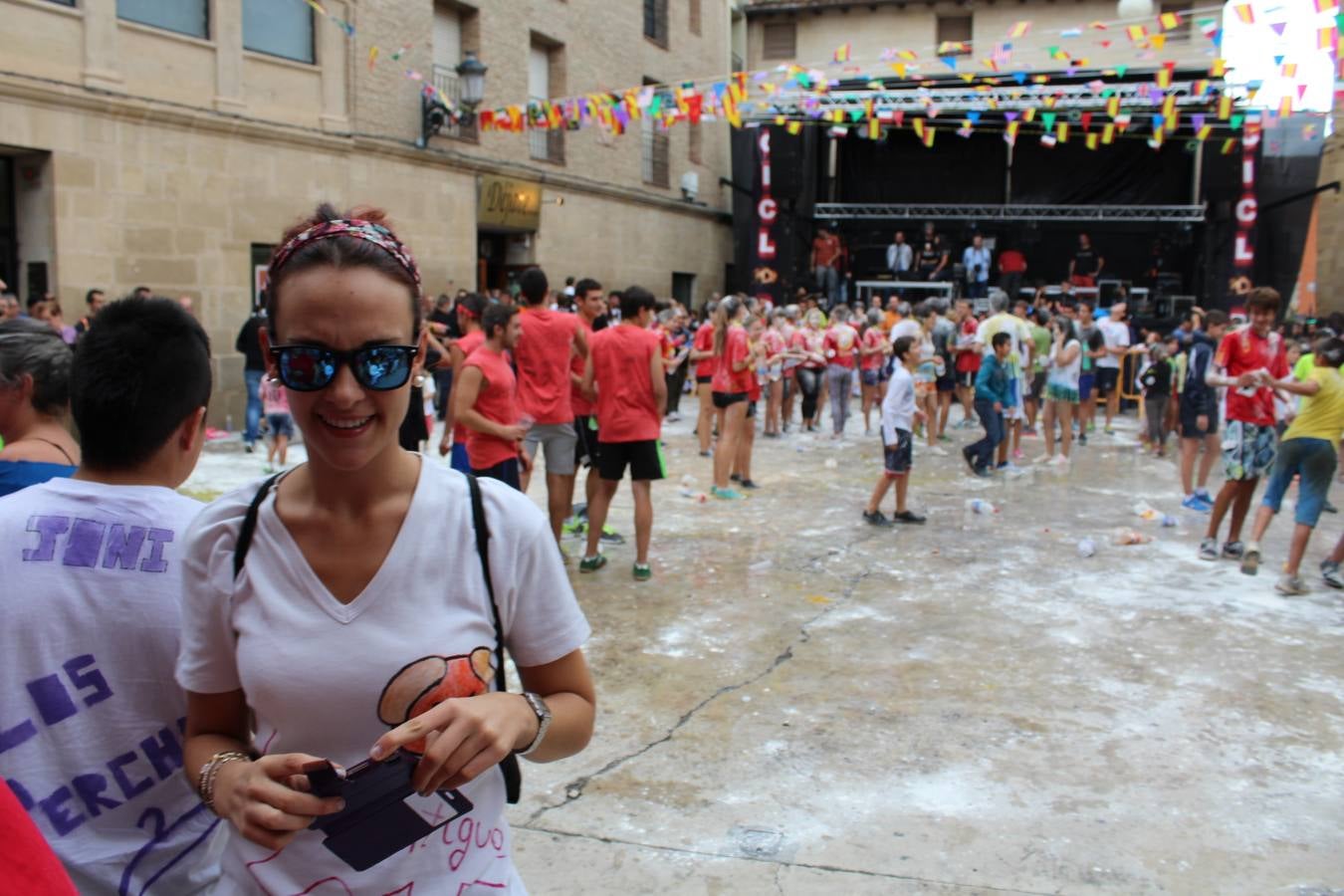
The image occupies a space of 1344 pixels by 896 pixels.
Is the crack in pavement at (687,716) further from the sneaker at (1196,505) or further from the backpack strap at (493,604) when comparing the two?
the sneaker at (1196,505)

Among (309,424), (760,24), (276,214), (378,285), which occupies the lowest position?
(309,424)

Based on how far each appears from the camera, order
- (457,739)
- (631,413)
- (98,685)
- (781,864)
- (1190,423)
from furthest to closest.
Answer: (1190,423) < (631,413) < (781,864) < (98,685) < (457,739)

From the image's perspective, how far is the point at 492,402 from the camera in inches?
252

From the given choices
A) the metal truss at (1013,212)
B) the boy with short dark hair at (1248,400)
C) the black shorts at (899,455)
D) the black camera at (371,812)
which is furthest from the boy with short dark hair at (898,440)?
the metal truss at (1013,212)

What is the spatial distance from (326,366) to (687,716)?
3.54 meters

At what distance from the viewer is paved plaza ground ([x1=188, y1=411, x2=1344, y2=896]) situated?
3.56m

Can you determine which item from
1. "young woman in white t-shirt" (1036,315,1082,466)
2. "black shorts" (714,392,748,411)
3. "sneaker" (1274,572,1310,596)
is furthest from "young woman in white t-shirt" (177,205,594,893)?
"young woman in white t-shirt" (1036,315,1082,466)

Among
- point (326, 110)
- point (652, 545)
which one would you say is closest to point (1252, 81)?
point (652, 545)

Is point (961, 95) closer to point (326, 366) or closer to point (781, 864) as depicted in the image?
point (781, 864)

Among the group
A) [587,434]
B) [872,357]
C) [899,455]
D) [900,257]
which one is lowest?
[899,455]

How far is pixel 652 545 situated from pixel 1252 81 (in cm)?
1072

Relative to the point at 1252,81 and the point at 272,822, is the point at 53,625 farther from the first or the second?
the point at 1252,81

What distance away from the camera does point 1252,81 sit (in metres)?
13.4

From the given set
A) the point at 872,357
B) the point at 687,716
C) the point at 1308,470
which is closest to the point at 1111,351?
the point at 872,357
